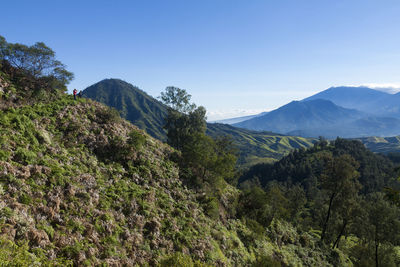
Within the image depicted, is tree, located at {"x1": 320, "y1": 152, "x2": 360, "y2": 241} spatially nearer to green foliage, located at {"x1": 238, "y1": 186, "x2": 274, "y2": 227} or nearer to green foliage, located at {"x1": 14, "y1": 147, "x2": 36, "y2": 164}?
green foliage, located at {"x1": 238, "y1": 186, "x2": 274, "y2": 227}

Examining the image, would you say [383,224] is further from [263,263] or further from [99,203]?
[99,203]

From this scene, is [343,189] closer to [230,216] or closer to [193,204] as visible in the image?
[230,216]

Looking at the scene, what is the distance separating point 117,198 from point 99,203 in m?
1.99

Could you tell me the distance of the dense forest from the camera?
13.9 meters

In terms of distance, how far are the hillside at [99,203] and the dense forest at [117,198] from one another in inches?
3.7

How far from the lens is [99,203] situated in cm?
1823

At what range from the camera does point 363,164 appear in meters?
196

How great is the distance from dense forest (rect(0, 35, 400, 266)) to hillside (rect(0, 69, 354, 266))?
0.31ft

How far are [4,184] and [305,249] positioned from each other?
42.7 m

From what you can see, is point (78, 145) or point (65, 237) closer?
point (65, 237)

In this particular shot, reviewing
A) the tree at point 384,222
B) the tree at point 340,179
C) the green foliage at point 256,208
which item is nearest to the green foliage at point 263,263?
the green foliage at point 256,208

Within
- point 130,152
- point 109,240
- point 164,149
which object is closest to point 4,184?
point 109,240

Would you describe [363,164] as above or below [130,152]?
→ below

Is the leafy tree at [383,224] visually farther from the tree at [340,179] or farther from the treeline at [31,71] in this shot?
the treeline at [31,71]
